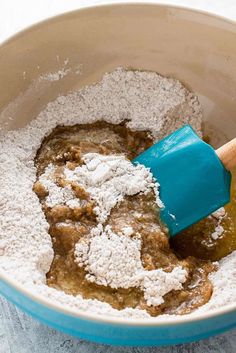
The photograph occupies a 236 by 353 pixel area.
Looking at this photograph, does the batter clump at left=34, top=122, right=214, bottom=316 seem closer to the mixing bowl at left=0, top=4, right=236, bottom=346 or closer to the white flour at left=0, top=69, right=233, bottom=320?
the white flour at left=0, top=69, right=233, bottom=320

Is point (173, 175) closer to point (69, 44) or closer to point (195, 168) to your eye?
point (195, 168)

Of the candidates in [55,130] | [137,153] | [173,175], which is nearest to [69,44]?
[55,130]

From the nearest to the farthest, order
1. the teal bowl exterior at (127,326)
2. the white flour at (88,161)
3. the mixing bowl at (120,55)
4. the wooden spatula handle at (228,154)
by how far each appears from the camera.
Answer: the teal bowl exterior at (127,326) → the white flour at (88,161) → the wooden spatula handle at (228,154) → the mixing bowl at (120,55)

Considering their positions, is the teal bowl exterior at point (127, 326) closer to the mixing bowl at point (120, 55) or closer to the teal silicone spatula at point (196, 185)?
the teal silicone spatula at point (196, 185)

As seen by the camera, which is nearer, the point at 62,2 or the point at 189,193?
the point at 189,193

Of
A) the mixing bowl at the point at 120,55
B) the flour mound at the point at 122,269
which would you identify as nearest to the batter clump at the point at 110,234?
the flour mound at the point at 122,269

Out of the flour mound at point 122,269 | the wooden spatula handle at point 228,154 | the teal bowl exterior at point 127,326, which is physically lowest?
the flour mound at point 122,269
